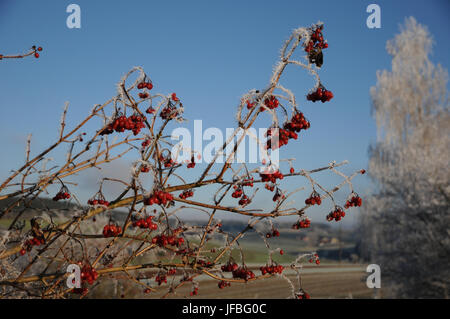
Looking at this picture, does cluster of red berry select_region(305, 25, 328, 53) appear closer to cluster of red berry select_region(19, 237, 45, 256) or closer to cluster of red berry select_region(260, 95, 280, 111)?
cluster of red berry select_region(260, 95, 280, 111)

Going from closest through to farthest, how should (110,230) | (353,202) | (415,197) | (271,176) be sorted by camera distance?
1. (110,230)
2. (271,176)
3. (353,202)
4. (415,197)

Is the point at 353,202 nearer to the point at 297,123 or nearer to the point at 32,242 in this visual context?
the point at 297,123

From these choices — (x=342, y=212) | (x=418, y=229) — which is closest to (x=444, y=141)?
(x=418, y=229)

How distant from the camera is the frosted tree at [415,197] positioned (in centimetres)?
1042

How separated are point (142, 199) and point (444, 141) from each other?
49.1 ft

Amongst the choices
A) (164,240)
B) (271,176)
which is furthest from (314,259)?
(164,240)

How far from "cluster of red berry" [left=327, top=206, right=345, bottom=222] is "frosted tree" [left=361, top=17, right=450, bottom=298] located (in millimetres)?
9368

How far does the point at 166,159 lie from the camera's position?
195cm

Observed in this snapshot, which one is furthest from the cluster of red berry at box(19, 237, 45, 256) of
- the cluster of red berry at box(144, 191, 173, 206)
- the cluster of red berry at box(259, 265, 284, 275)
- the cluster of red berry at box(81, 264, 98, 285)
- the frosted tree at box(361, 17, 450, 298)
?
the frosted tree at box(361, 17, 450, 298)

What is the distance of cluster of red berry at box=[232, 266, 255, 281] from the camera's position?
1771 millimetres

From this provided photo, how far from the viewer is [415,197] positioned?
11398 mm

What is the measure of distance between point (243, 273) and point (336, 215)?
0.58 meters
